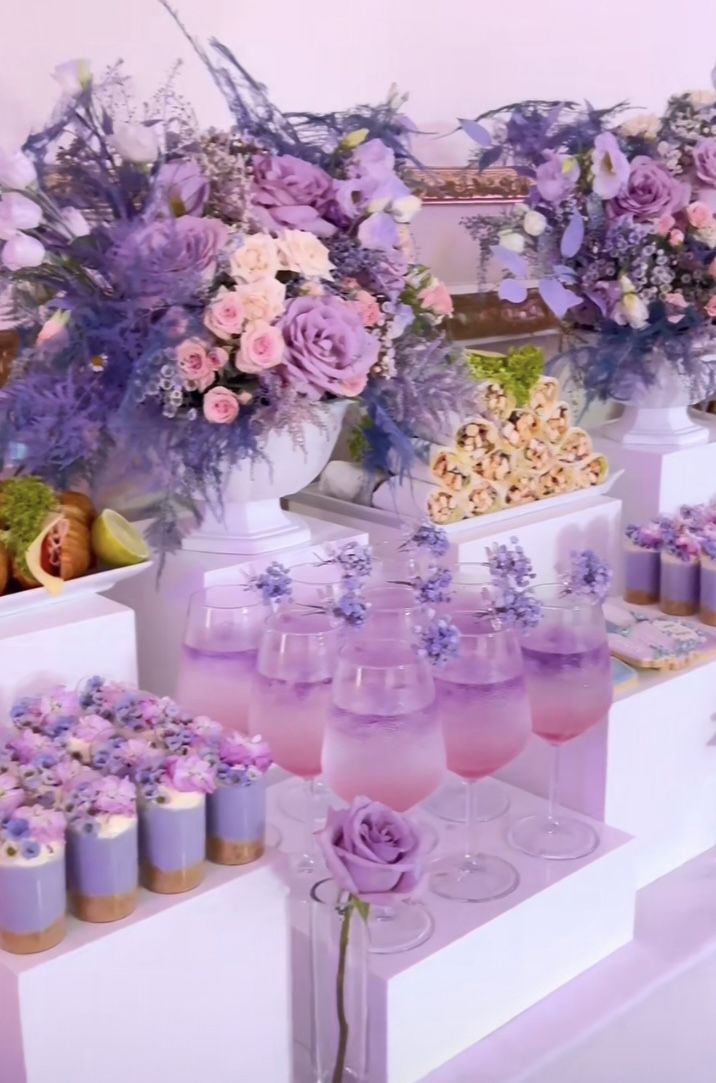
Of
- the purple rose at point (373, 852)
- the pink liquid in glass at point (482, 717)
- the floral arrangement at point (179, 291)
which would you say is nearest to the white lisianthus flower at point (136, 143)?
the floral arrangement at point (179, 291)

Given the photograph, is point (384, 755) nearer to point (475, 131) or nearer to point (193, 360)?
point (193, 360)

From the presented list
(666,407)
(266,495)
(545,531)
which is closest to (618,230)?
(666,407)

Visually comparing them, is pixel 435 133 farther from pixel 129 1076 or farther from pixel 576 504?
pixel 129 1076

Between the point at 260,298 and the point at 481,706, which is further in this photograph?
the point at 260,298

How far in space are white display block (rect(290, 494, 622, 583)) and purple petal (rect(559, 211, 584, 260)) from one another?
1.13ft

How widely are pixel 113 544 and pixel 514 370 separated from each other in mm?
613

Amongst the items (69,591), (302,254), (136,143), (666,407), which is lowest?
(69,591)

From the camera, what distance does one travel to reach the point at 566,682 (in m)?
1.10

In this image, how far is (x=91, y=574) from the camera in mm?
1202

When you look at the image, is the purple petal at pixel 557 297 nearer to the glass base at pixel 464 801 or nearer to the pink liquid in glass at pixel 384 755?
the glass base at pixel 464 801

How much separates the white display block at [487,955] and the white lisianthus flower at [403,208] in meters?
0.66

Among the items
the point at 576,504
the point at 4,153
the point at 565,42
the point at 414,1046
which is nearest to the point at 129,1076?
the point at 414,1046

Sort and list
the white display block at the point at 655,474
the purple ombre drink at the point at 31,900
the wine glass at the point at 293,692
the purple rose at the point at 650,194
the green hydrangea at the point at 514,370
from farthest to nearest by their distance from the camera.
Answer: the white display block at the point at 655,474, the purple rose at the point at 650,194, the green hydrangea at the point at 514,370, the wine glass at the point at 293,692, the purple ombre drink at the point at 31,900

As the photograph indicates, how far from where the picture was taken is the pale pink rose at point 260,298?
1164mm
